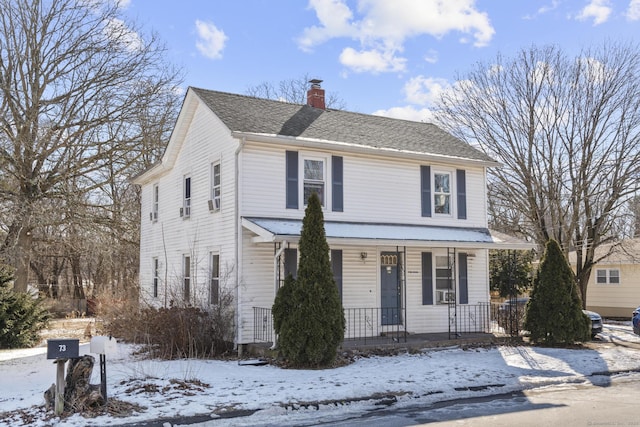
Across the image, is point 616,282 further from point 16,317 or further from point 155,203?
point 16,317

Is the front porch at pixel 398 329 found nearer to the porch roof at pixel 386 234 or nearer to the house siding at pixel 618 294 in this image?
the porch roof at pixel 386 234

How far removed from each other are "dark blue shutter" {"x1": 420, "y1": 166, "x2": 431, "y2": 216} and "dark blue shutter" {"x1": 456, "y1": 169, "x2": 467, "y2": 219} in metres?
1.07

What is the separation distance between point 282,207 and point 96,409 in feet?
25.6

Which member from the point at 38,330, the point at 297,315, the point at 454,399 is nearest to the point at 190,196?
the point at 38,330

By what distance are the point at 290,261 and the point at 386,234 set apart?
8.41 ft

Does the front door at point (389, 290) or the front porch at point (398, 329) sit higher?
the front door at point (389, 290)

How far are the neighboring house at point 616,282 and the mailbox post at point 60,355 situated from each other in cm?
2237

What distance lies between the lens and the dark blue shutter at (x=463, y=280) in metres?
17.1

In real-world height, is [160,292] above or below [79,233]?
below

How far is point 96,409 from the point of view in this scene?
→ 8148 mm

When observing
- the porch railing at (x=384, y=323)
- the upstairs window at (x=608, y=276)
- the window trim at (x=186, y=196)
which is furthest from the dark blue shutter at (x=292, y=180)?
the upstairs window at (x=608, y=276)

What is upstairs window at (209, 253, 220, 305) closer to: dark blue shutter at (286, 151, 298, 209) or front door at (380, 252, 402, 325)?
dark blue shutter at (286, 151, 298, 209)

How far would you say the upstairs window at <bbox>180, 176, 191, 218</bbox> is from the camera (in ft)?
58.2

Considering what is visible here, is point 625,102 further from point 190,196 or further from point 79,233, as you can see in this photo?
point 79,233
